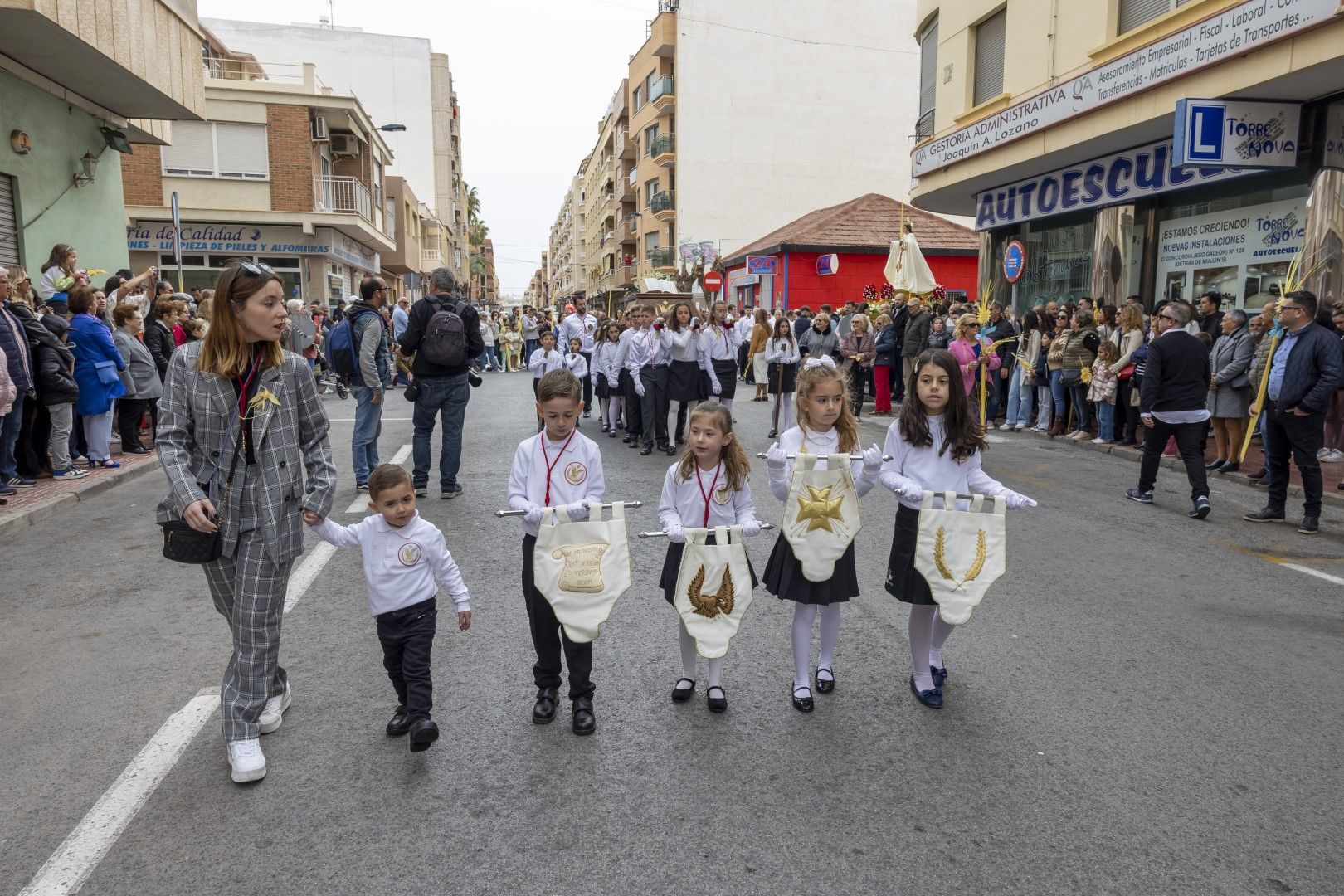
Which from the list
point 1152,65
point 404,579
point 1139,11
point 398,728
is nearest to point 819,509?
point 404,579

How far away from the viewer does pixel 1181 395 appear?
8445 millimetres

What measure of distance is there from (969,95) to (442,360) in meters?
14.9

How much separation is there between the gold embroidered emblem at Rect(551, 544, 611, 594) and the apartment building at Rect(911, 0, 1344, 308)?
1065 centimetres

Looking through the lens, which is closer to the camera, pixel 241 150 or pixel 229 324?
pixel 229 324

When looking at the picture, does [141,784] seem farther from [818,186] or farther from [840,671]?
[818,186]

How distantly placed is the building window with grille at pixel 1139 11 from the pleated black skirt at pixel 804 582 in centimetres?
1290

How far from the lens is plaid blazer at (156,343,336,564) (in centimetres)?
333

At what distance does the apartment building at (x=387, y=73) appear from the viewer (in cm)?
4716

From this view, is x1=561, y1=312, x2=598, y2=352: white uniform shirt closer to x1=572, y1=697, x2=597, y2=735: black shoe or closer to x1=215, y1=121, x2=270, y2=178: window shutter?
x1=572, y1=697, x2=597, y2=735: black shoe

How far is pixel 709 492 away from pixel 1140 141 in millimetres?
13810

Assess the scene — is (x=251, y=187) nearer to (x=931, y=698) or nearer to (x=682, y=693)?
(x=682, y=693)

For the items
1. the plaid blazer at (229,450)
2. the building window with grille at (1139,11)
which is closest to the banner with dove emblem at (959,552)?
the plaid blazer at (229,450)

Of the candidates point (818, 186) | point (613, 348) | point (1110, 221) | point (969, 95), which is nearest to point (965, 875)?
point (613, 348)

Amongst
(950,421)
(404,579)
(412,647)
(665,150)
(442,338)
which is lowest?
(412,647)
